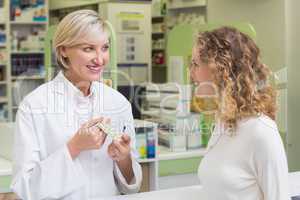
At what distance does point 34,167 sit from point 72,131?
191 millimetres

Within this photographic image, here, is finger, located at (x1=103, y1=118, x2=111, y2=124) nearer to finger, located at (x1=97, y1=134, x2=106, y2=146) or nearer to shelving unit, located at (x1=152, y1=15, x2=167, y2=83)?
finger, located at (x1=97, y1=134, x2=106, y2=146)

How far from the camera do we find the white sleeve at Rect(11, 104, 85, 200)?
6.01ft

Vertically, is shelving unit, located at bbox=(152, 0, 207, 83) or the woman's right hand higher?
shelving unit, located at bbox=(152, 0, 207, 83)

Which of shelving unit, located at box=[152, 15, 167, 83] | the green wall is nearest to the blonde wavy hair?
the green wall

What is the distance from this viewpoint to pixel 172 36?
4402mm

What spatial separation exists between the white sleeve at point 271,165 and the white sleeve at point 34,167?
666 mm

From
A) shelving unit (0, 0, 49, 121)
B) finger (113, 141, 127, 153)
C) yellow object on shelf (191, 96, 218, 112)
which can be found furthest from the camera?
shelving unit (0, 0, 49, 121)

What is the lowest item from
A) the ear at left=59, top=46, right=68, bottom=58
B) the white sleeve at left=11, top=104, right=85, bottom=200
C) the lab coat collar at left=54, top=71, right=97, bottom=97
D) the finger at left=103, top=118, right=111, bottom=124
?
the white sleeve at left=11, top=104, right=85, bottom=200

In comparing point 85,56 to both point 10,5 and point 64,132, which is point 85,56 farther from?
point 10,5

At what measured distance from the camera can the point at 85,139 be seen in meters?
1.85

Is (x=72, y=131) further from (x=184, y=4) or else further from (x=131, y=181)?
(x=184, y=4)

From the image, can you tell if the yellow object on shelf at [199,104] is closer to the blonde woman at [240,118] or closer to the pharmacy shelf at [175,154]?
the pharmacy shelf at [175,154]

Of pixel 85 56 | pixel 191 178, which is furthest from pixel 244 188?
pixel 191 178

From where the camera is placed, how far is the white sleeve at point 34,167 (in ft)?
6.01
